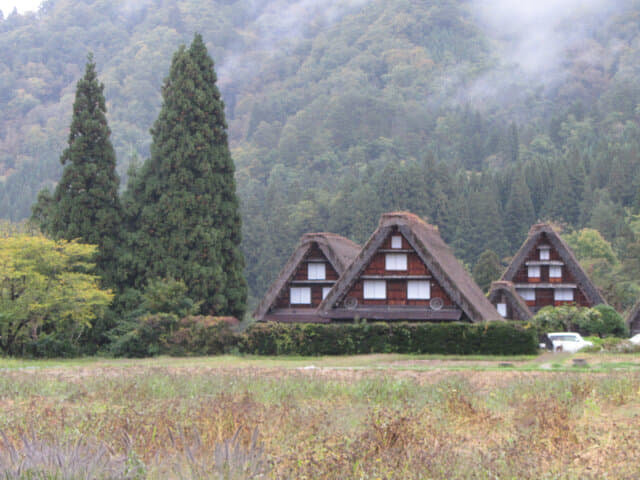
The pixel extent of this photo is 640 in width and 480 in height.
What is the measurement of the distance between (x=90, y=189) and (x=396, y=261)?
1820 centimetres

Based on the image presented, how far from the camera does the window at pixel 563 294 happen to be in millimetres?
60375

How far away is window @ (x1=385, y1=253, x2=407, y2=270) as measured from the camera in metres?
40.1

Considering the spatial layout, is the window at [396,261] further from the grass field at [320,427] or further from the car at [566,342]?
the grass field at [320,427]

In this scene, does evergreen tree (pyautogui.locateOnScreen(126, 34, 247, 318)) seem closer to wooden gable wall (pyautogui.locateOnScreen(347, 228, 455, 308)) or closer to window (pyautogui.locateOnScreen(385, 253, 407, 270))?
wooden gable wall (pyautogui.locateOnScreen(347, 228, 455, 308))

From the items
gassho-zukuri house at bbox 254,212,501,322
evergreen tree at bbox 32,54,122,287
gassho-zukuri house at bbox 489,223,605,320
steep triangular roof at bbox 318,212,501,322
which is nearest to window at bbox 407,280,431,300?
gassho-zukuri house at bbox 254,212,501,322

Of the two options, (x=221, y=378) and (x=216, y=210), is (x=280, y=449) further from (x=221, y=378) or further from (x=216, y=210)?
(x=216, y=210)

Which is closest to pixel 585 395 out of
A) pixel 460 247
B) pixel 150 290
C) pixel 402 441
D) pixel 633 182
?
pixel 402 441

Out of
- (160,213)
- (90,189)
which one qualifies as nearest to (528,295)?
(160,213)

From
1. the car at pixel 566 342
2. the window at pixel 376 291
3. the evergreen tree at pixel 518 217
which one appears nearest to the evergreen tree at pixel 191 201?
the window at pixel 376 291

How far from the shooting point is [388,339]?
34.3 meters

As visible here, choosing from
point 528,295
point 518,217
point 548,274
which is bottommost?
point 528,295

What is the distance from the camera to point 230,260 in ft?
159

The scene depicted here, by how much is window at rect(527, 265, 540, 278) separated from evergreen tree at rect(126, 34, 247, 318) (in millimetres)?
24113

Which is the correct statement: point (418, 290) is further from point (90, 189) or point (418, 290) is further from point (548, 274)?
point (548, 274)
